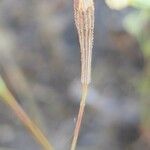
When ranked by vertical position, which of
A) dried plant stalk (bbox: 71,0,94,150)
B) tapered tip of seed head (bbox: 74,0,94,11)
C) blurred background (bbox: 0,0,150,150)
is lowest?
blurred background (bbox: 0,0,150,150)

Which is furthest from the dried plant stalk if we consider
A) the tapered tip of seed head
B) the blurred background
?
the blurred background

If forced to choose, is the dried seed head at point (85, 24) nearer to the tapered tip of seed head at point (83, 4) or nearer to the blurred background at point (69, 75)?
the tapered tip of seed head at point (83, 4)

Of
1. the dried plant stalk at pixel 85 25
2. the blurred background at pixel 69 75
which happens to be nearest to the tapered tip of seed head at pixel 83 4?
the dried plant stalk at pixel 85 25

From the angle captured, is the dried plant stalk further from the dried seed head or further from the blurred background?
the blurred background

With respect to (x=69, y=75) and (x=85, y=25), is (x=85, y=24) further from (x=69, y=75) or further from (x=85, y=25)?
(x=69, y=75)

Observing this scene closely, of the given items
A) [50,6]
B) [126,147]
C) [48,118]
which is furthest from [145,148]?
[50,6]

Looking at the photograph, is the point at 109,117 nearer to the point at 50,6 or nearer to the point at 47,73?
the point at 47,73
